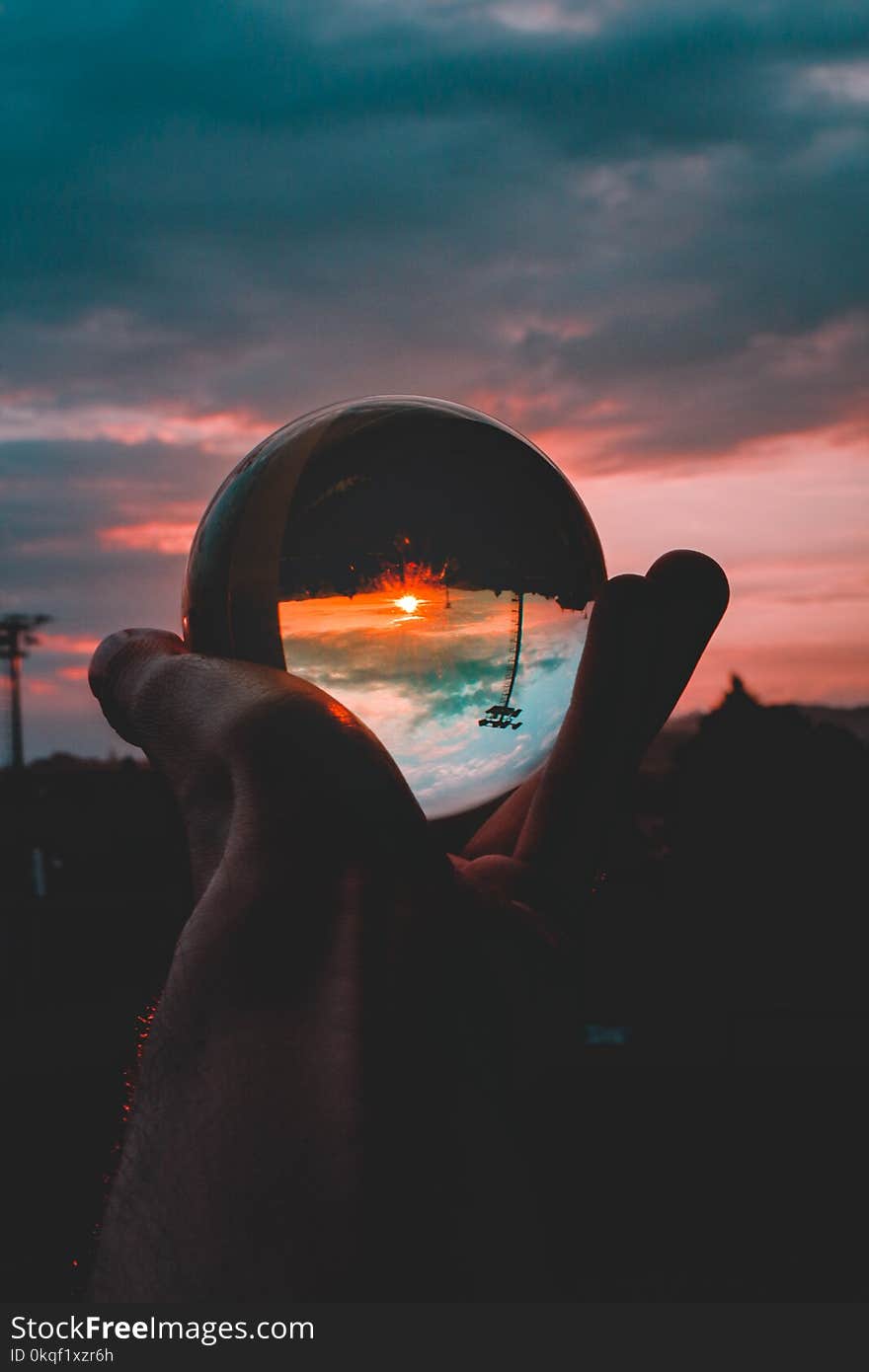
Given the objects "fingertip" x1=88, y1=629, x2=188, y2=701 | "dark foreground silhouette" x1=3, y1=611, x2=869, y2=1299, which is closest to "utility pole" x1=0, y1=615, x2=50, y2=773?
"dark foreground silhouette" x1=3, y1=611, x2=869, y2=1299

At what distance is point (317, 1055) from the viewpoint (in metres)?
2.21

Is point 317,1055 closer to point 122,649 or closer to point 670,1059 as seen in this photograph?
point 122,649

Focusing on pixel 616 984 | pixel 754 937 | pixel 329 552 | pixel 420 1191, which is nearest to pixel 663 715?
pixel 329 552

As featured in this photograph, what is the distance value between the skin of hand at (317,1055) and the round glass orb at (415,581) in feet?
0.77

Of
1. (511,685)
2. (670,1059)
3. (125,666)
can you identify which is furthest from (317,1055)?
(670,1059)

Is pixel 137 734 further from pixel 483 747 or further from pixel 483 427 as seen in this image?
pixel 483 427

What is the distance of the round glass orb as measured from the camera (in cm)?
280

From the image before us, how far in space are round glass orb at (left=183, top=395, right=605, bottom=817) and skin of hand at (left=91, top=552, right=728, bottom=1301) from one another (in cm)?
23

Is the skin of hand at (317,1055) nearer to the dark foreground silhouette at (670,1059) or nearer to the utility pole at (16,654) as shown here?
the dark foreground silhouette at (670,1059)

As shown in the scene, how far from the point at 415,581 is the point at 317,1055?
1142mm

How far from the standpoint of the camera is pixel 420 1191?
2.16 metres

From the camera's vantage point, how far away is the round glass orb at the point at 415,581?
2.80m

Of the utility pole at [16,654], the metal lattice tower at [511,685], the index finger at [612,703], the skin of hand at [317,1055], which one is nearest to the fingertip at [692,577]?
the index finger at [612,703]

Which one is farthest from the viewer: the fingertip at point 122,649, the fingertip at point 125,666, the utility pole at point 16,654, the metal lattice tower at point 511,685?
the utility pole at point 16,654
